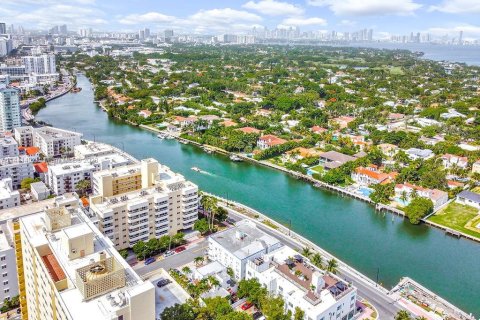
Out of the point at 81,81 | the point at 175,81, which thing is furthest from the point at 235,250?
the point at 81,81

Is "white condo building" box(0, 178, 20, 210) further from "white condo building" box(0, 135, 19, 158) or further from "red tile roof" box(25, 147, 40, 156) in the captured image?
"red tile roof" box(25, 147, 40, 156)

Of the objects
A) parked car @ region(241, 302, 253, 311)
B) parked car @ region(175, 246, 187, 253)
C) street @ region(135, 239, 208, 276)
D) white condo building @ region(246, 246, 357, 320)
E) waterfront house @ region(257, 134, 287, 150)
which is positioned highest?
waterfront house @ region(257, 134, 287, 150)

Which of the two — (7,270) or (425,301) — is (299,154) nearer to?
(425,301)

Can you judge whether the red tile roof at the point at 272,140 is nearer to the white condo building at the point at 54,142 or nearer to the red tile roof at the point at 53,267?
the white condo building at the point at 54,142

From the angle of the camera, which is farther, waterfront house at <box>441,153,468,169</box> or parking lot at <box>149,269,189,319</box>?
waterfront house at <box>441,153,468,169</box>

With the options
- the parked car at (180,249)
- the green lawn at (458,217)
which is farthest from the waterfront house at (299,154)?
the parked car at (180,249)

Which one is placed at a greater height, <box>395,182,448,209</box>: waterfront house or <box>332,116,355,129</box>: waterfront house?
<box>332,116,355,129</box>: waterfront house

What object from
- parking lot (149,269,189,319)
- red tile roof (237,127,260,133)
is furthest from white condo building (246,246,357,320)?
red tile roof (237,127,260,133)

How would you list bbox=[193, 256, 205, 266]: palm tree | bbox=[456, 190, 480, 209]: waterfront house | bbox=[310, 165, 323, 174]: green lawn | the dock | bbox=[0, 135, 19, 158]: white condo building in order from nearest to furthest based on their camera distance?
the dock, bbox=[193, 256, 205, 266]: palm tree, bbox=[456, 190, 480, 209]: waterfront house, bbox=[0, 135, 19, 158]: white condo building, bbox=[310, 165, 323, 174]: green lawn
